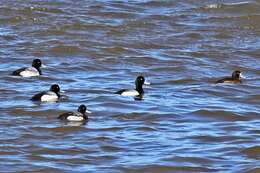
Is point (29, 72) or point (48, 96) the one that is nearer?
point (48, 96)

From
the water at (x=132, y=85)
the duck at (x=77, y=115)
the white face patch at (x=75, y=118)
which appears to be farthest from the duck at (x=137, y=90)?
the white face patch at (x=75, y=118)

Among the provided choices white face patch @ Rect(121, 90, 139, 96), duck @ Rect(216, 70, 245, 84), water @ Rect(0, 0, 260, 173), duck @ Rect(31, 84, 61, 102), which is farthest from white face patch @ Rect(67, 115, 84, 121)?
duck @ Rect(216, 70, 245, 84)

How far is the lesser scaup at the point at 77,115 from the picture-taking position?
1553 cm

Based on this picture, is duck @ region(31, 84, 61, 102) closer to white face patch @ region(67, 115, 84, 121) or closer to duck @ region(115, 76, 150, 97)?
duck @ region(115, 76, 150, 97)

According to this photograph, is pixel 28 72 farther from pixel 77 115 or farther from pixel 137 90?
pixel 77 115

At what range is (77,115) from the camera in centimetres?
1556

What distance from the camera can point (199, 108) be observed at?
1703 cm

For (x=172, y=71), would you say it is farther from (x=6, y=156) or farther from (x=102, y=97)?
(x=6, y=156)

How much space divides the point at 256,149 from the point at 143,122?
2.48 m

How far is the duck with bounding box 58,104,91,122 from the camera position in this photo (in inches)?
611

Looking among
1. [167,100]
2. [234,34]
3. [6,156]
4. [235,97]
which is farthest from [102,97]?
[234,34]

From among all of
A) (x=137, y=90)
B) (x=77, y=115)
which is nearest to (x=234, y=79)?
(x=137, y=90)

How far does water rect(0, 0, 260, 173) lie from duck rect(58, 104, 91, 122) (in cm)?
14

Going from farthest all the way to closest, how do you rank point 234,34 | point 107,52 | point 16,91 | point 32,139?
1. point 234,34
2. point 107,52
3. point 16,91
4. point 32,139
